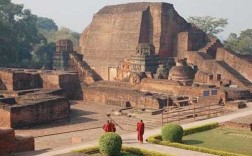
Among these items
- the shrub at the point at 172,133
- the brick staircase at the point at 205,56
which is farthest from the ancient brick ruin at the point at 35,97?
the brick staircase at the point at 205,56

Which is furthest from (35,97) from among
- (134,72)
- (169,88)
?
(134,72)

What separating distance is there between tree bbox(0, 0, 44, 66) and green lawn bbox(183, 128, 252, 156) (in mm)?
28315

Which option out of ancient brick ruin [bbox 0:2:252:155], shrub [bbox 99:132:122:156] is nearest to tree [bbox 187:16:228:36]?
ancient brick ruin [bbox 0:2:252:155]

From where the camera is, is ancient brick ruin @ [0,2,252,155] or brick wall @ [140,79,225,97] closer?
ancient brick ruin @ [0,2,252,155]

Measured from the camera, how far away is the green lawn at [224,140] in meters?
13.2

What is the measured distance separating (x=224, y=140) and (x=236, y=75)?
15.7 meters

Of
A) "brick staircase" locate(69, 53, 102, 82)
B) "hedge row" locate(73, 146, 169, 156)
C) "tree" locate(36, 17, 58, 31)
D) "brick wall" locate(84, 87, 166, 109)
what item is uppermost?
"tree" locate(36, 17, 58, 31)

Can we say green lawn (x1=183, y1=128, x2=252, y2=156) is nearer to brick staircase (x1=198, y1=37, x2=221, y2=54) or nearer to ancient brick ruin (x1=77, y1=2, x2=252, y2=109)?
ancient brick ruin (x1=77, y1=2, x2=252, y2=109)

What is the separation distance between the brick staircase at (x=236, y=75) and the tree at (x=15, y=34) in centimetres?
2058

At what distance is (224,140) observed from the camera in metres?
14.4

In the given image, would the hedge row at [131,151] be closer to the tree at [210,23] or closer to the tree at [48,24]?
the tree at [210,23]

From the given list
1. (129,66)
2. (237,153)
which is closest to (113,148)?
(237,153)

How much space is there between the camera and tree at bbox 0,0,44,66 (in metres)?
39.8

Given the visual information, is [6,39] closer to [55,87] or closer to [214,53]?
[55,87]
